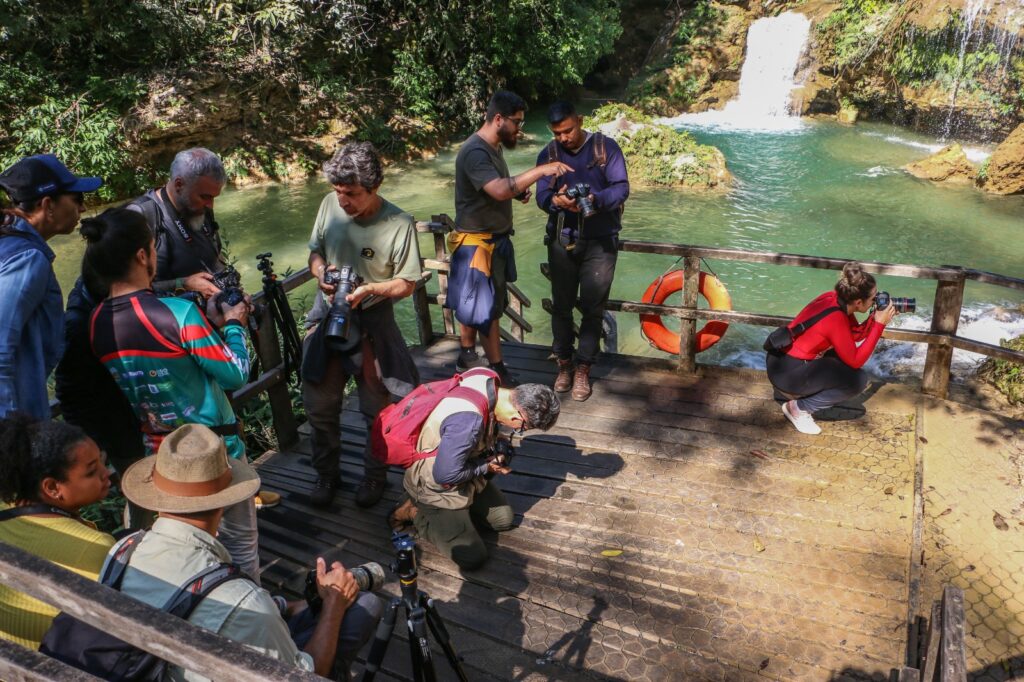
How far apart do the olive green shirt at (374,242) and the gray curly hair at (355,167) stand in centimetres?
20

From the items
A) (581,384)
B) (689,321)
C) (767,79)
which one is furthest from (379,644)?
(767,79)

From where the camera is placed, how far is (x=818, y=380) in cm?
434

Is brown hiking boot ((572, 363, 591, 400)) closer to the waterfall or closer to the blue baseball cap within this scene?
the blue baseball cap

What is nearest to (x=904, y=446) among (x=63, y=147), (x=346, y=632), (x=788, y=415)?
(x=788, y=415)

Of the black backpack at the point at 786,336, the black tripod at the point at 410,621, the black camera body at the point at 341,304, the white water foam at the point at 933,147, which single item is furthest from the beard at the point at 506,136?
the white water foam at the point at 933,147

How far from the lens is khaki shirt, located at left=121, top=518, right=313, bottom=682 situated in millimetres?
1884

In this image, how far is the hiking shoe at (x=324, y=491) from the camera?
12.8 ft

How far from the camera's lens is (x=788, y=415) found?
4508 millimetres

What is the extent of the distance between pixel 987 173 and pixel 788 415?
12.0 m

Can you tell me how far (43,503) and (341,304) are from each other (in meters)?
1.51

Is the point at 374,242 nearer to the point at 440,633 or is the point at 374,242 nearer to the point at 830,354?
the point at 440,633

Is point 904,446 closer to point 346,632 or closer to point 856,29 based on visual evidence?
point 346,632

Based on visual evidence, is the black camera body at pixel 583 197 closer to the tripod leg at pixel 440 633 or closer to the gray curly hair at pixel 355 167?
the gray curly hair at pixel 355 167

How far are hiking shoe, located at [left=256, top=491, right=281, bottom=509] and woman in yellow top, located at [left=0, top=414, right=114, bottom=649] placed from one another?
63.2 inches
